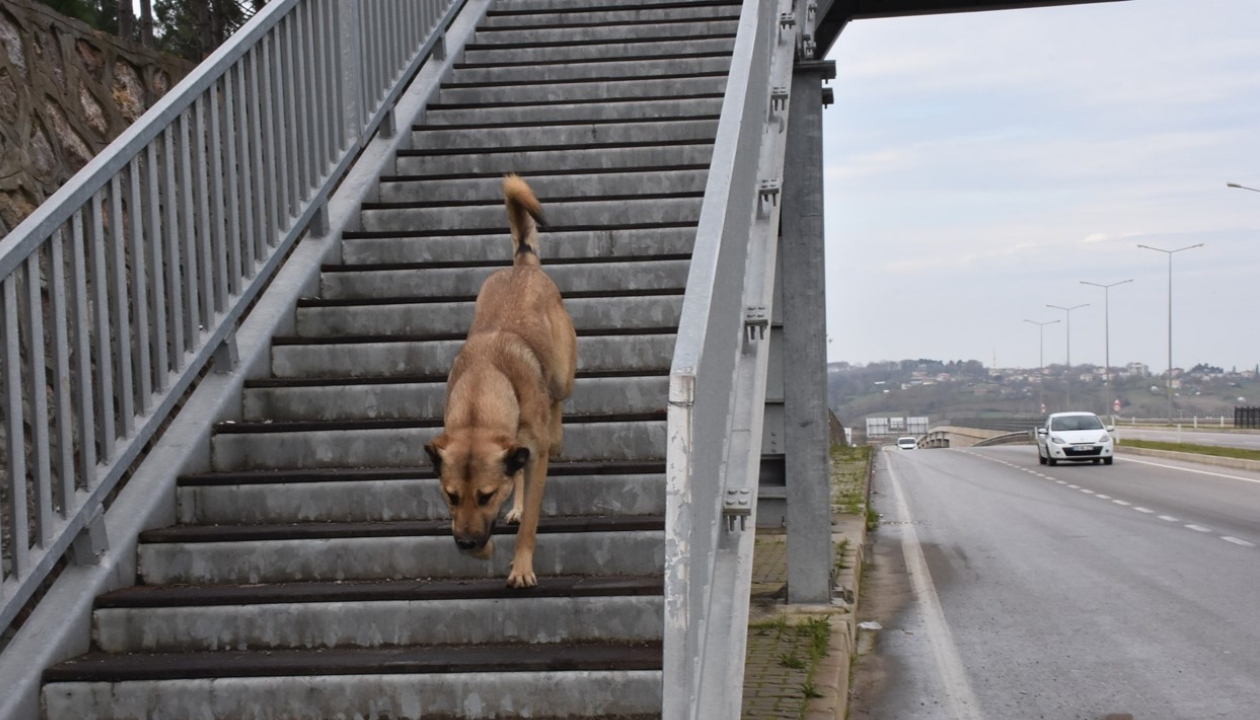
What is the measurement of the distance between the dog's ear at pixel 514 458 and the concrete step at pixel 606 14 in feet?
22.9

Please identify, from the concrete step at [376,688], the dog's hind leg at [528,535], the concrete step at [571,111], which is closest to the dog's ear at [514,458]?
the dog's hind leg at [528,535]

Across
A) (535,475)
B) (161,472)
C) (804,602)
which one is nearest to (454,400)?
(535,475)

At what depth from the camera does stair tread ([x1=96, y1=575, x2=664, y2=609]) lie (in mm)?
5488

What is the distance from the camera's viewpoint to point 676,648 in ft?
12.6

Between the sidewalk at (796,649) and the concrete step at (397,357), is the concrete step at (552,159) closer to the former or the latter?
the concrete step at (397,357)

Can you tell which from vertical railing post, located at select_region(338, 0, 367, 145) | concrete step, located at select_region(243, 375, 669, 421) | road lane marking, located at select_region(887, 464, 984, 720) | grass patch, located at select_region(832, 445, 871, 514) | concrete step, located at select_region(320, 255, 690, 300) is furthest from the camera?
Result: grass patch, located at select_region(832, 445, 871, 514)

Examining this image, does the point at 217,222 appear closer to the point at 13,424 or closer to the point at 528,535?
the point at 13,424

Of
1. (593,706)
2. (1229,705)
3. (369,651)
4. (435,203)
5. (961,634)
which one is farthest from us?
(961,634)

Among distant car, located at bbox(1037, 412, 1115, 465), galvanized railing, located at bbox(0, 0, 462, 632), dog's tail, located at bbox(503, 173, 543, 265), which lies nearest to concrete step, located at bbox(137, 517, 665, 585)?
galvanized railing, located at bbox(0, 0, 462, 632)

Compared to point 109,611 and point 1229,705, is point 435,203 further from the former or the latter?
point 1229,705

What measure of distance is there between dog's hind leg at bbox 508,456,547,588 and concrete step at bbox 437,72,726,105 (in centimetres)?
503

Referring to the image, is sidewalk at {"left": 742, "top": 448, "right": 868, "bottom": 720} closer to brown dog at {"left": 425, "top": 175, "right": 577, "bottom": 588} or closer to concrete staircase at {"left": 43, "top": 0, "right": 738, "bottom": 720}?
concrete staircase at {"left": 43, "top": 0, "right": 738, "bottom": 720}

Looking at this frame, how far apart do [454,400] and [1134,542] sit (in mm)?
12771

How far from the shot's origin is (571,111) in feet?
32.4
